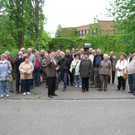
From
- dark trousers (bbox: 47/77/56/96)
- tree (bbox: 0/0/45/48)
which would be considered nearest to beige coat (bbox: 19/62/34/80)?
dark trousers (bbox: 47/77/56/96)

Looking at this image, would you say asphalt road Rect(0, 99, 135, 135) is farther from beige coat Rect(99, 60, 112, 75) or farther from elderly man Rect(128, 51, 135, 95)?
beige coat Rect(99, 60, 112, 75)

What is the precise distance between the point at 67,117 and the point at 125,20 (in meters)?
11.1

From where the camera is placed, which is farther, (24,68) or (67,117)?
(24,68)

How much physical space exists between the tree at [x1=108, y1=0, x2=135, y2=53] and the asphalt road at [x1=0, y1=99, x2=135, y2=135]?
7.37 meters

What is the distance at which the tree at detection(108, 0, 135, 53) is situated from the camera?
1320 cm

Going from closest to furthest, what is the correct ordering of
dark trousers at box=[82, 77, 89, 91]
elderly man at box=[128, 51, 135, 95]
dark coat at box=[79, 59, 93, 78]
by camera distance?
elderly man at box=[128, 51, 135, 95] → dark coat at box=[79, 59, 93, 78] → dark trousers at box=[82, 77, 89, 91]

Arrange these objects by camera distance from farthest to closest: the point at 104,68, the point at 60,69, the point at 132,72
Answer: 1. the point at 60,69
2. the point at 104,68
3. the point at 132,72

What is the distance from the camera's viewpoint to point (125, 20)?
540 inches

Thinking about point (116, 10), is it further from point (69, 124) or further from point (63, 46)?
point (63, 46)

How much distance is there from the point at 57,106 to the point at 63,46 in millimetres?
39150

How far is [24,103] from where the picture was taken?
7000 mm

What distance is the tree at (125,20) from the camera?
13201 millimetres

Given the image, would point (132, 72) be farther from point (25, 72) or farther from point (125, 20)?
point (125, 20)

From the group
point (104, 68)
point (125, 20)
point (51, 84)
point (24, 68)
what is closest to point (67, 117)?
point (51, 84)
